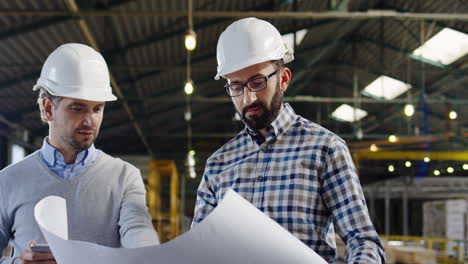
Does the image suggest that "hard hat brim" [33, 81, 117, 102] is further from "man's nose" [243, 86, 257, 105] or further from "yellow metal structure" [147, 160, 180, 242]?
"yellow metal structure" [147, 160, 180, 242]

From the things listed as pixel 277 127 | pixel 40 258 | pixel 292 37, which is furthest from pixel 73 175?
pixel 292 37

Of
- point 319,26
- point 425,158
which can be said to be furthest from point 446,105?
point 319,26

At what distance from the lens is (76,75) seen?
6.28 feet

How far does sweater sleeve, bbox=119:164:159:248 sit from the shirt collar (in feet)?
0.46

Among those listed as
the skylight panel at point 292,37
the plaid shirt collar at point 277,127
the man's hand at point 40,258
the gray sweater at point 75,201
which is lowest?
the man's hand at point 40,258

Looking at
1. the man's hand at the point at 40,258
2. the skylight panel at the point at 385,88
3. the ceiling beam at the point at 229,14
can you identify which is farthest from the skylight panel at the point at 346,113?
the man's hand at the point at 40,258

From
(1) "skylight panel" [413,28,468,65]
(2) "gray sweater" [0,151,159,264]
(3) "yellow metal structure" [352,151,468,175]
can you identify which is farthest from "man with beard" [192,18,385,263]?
(3) "yellow metal structure" [352,151,468,175]

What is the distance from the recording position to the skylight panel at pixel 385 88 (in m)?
16.4

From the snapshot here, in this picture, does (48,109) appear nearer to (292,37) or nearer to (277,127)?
(277,127)

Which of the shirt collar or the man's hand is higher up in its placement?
the shirt collar

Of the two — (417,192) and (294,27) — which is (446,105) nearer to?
(294,27)

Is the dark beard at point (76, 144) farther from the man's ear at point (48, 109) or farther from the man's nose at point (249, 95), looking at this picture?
the man's nose at point (249, 95)

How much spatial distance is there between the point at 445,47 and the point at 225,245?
13792mm

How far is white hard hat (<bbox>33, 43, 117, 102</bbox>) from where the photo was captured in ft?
6.20
